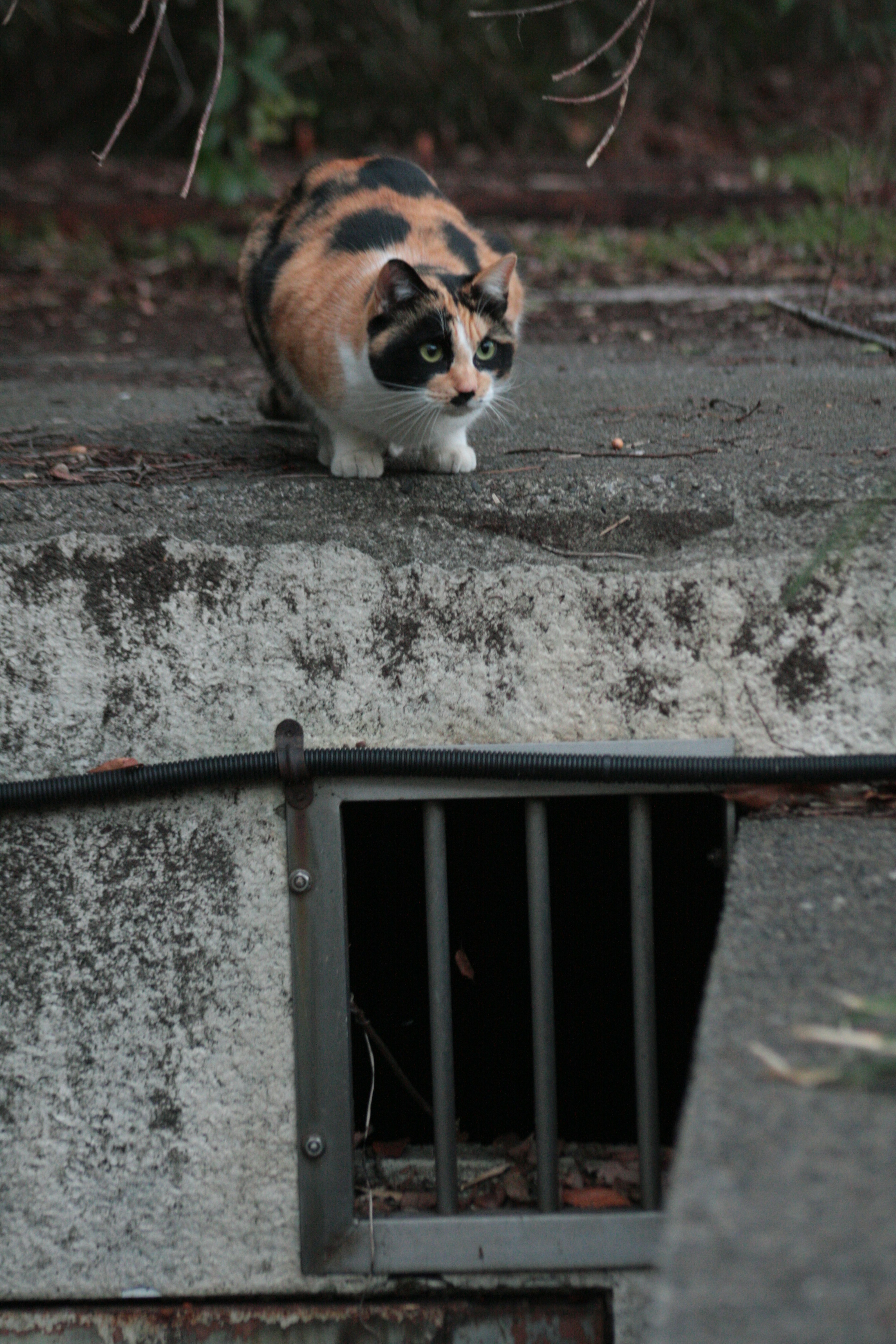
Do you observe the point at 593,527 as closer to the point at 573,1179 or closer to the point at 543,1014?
the point at 543,1014

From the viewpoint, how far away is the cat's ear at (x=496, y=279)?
86.1 inches

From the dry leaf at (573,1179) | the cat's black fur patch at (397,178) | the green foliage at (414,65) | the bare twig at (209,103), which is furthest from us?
the green foliage at (414,65)

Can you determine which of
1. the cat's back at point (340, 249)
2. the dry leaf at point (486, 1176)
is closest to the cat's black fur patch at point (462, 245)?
the cat's back at point (340, 249)

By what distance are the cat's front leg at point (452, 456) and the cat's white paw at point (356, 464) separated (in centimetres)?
9

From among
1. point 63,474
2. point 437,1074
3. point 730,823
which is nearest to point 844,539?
point 730,823

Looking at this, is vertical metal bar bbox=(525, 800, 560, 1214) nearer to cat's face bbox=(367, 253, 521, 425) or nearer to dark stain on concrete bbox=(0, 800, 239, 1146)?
dark stain on concrete bbox=(0, 800, 239, 1146)

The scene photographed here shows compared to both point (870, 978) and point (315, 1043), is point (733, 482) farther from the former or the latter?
point (315, 1043)

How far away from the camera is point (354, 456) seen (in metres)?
2.30

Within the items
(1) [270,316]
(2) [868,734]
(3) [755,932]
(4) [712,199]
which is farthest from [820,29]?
(3) [755,932]

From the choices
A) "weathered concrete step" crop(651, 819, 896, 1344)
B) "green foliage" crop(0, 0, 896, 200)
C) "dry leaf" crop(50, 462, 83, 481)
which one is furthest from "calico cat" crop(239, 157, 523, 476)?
"green foliage" crop(0, 0, 896, 200)

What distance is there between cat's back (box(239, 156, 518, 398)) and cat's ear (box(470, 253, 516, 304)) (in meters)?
0.10

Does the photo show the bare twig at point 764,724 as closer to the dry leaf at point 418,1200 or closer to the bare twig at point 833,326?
the dry leaf at point 418,1200

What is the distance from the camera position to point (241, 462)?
2.41 meters

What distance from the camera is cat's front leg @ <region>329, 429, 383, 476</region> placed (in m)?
2.29
